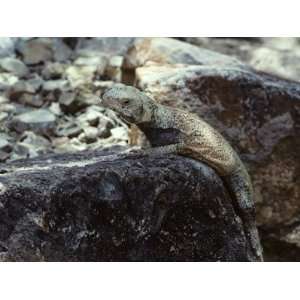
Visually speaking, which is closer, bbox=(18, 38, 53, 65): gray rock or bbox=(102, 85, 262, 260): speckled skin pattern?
bbox=(102, 85, 262, 260): speckled skin pattern

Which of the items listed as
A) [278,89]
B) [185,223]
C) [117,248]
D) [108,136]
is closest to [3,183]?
[117,248]

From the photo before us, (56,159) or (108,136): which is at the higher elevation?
(56,159)

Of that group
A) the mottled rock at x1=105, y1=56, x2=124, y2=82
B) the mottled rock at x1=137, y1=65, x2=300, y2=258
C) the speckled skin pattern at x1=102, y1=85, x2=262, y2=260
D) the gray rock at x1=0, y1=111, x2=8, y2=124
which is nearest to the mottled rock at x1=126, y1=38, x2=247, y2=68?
the mottled rock at x1=137, y1=65, x2=300, y2=258

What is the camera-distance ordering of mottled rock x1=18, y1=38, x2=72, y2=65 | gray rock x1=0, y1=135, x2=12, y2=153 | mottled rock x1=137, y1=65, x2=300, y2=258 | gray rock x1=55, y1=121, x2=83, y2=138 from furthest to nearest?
1. mottled rock x1=18, y1=38, x2=72, y2=65
2. gray rock x1=55, y1=121, x2=83, y2=138
3. gray rock x1=0, y1=135, x2=12, y2=153
4. mottled rock x1=137, y1=65, x2=300, y2=258

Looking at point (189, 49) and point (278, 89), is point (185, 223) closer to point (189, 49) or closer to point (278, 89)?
point (278, 89)

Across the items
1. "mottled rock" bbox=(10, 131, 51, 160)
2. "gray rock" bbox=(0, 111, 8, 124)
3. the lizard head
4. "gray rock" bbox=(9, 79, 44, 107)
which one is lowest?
"mottled rock" bbox=(10, 131, 51, 160)

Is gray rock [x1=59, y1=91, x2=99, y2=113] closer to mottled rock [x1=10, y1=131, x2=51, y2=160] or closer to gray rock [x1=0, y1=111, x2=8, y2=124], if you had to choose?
mottled rock [x1=10, y1=131, x2=51, y2=160]

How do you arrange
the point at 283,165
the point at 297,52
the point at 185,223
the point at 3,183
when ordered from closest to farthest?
the point at 3,183 < the point at 185,223 < the point at 283,165 < the point at 297,52

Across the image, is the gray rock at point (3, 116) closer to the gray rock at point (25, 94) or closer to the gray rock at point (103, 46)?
the gray rock at point (25, 94)

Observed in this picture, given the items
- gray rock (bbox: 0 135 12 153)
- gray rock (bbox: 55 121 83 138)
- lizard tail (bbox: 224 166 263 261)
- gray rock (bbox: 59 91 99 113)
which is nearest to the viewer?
lizard tail (bbox: 224 166 263 261)
